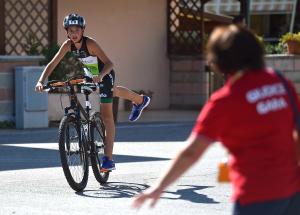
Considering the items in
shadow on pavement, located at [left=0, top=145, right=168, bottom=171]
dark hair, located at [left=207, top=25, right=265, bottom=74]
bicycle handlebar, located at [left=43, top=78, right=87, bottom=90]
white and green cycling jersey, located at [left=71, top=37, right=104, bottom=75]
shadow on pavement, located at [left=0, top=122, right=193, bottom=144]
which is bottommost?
shadow on pavement, located at [left=0, top=122, right=193, bottom=144]

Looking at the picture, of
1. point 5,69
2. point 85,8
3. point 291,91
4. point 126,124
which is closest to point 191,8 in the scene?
point 85,8

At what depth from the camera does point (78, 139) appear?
29.6 feet

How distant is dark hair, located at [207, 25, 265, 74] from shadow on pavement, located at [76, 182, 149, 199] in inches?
182

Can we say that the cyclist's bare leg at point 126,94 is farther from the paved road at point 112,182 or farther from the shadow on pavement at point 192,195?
the shadow on pavement at point 192,195

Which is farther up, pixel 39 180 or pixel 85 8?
pixel 85 8

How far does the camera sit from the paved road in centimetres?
809

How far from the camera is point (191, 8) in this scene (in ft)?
65.3

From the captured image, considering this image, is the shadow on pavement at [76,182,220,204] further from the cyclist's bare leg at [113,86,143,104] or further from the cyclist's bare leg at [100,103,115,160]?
the cyclist's bare leg at [113,86,143,104]

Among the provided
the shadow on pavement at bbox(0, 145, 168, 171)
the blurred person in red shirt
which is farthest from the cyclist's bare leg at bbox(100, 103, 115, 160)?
the blurred person in red shirt

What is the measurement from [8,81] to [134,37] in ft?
16.2

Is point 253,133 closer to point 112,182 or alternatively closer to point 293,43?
point 112,182

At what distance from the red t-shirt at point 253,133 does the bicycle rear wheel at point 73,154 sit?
A: 15.1 feet

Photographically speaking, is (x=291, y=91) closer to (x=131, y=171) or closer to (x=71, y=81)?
(x=71, y=81)

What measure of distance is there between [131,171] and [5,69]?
5.27 meters
